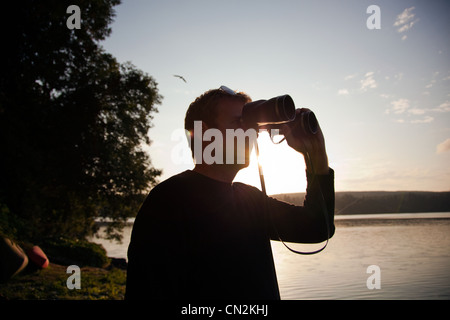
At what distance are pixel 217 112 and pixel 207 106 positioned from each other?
7cm

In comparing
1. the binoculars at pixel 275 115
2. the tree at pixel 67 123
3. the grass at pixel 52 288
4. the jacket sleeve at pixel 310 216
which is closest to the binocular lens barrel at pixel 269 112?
the binoculars at pixel 275 115

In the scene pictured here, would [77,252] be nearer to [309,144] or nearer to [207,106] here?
[207,106]

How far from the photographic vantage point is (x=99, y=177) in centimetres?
1366

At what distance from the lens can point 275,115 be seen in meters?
1.47

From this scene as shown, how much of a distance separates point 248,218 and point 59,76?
14.0m

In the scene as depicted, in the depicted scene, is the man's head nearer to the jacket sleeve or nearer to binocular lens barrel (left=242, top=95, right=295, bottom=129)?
binocular lens barrel (left=242, top=95, right=295, bottom=129)

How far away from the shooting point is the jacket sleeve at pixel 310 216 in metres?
1.60

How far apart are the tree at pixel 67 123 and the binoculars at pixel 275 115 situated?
405 inches

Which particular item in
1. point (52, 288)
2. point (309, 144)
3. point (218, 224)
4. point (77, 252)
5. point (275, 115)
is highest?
point (275, 115)

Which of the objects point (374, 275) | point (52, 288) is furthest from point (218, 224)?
point (374, 275)

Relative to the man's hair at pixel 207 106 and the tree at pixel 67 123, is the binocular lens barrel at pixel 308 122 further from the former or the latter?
the tree at pixel 67 123

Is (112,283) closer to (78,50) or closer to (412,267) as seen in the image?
(78,50)

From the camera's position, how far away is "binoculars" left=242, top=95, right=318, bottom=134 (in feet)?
4.83

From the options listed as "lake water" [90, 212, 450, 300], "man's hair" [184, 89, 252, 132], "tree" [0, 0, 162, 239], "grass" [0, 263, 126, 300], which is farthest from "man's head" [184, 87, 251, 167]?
"lake water" [90, 212, 450, 300]
